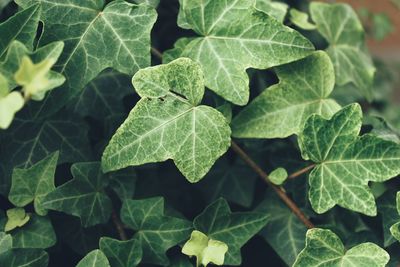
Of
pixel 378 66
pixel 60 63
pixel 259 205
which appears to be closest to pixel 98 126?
pixel 60 63

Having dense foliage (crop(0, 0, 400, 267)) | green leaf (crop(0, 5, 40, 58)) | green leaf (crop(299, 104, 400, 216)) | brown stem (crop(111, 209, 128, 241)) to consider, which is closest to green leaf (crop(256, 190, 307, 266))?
dense foliage (crop(0, 0, 400, 267))

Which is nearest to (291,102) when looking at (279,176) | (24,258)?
(279,176)

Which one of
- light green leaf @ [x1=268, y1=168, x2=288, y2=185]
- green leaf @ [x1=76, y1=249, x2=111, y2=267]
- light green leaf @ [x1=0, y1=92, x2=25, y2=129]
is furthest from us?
light green leaf @ [x1=268, y1=168, x2=288, y2=185]

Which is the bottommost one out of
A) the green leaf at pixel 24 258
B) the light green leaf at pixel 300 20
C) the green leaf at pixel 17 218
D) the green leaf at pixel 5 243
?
the green leaf at pixel 24 258

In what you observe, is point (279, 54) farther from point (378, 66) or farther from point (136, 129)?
point (378, 66)

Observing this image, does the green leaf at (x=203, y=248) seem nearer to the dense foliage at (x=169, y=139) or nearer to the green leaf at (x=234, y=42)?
the dense foliage at (x=169, y=139)

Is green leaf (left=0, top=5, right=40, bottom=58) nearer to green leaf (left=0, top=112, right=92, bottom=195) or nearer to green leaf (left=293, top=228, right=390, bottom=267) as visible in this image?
green leaf (left=0, top=112, right=92, bottom=195)

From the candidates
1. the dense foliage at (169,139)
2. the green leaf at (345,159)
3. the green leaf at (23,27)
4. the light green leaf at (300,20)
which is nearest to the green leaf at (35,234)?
the dense foliage at (169,139)
